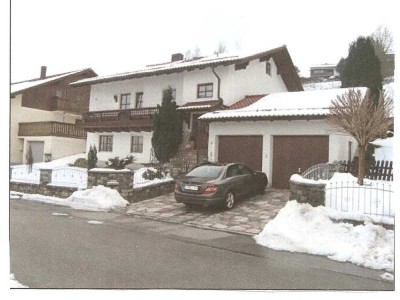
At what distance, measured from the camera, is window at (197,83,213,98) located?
1800 cm

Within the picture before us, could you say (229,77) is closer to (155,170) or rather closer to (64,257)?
(155,170)

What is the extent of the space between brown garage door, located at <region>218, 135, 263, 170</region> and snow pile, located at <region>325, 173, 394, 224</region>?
631 cm

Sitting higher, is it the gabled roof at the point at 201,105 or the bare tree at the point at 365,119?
the gabled roof at the point at 201,105

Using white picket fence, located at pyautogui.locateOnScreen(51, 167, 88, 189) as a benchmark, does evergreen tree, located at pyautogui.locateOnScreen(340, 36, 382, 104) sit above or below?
above

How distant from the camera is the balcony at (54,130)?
1723 cm

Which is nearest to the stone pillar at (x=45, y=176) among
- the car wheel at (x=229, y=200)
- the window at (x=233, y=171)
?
the window at (x=233, y=171)

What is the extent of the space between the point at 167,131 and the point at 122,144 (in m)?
4.62

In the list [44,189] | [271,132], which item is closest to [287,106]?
[271,132]

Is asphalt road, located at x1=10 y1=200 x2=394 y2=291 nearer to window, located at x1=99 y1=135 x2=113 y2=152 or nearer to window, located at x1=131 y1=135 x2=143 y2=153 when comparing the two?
window, located at x1=131 y1=135 x2=143 y2=153

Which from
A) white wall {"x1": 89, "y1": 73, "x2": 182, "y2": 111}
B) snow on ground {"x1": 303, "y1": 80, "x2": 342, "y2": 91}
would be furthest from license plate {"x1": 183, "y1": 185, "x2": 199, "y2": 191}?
snow on ground {"x1": 303, "y1": 80, "x2": 342, "y2": 91}

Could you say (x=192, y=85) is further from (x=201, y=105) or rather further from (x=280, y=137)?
(x=280, y=137)

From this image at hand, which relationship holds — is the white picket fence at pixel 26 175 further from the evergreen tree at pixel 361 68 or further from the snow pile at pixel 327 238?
the evergreen tree at pixel 361 68

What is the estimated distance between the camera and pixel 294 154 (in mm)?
13711

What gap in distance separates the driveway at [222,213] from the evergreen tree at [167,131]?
4.59m
